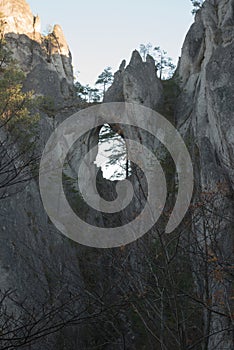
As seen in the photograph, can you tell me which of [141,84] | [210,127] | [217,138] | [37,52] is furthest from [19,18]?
[217,138]

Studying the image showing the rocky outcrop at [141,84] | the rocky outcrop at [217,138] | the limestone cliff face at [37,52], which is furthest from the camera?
the limestone cliff face at [37,52]

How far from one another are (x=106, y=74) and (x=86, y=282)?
21215 mm

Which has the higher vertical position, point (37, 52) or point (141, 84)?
point (37, 52)

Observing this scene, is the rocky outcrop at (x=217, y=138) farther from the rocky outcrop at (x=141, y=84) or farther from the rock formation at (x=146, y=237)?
the rocky outcrop at (x=141, y=84)

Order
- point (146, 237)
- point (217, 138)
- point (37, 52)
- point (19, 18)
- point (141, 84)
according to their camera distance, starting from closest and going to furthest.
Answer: point (146, 237), point (217, 138), point (141, 84), point (37, 52), point (19, 18)

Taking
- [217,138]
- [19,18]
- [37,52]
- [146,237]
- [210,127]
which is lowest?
[146,237]

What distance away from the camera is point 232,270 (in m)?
→ 5.98

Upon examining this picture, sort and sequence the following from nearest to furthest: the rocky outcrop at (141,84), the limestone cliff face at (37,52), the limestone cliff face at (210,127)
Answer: the limestone cliff face at (210,127)
the rocky outcrop at (141,84)
the limestone cliff face at (37,52)

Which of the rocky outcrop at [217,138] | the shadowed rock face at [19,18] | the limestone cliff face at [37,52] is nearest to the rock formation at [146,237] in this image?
the rocky outcrop at [217,138]

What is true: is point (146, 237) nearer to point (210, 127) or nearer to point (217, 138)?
point (217, 138)

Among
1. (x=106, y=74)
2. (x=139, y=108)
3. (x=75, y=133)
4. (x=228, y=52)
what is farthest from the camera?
(x=106, y=74)

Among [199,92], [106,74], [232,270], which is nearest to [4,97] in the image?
[199,92]

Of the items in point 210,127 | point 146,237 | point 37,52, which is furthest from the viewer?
point 37,52

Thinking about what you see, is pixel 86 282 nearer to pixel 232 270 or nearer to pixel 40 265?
pixel 40 265
